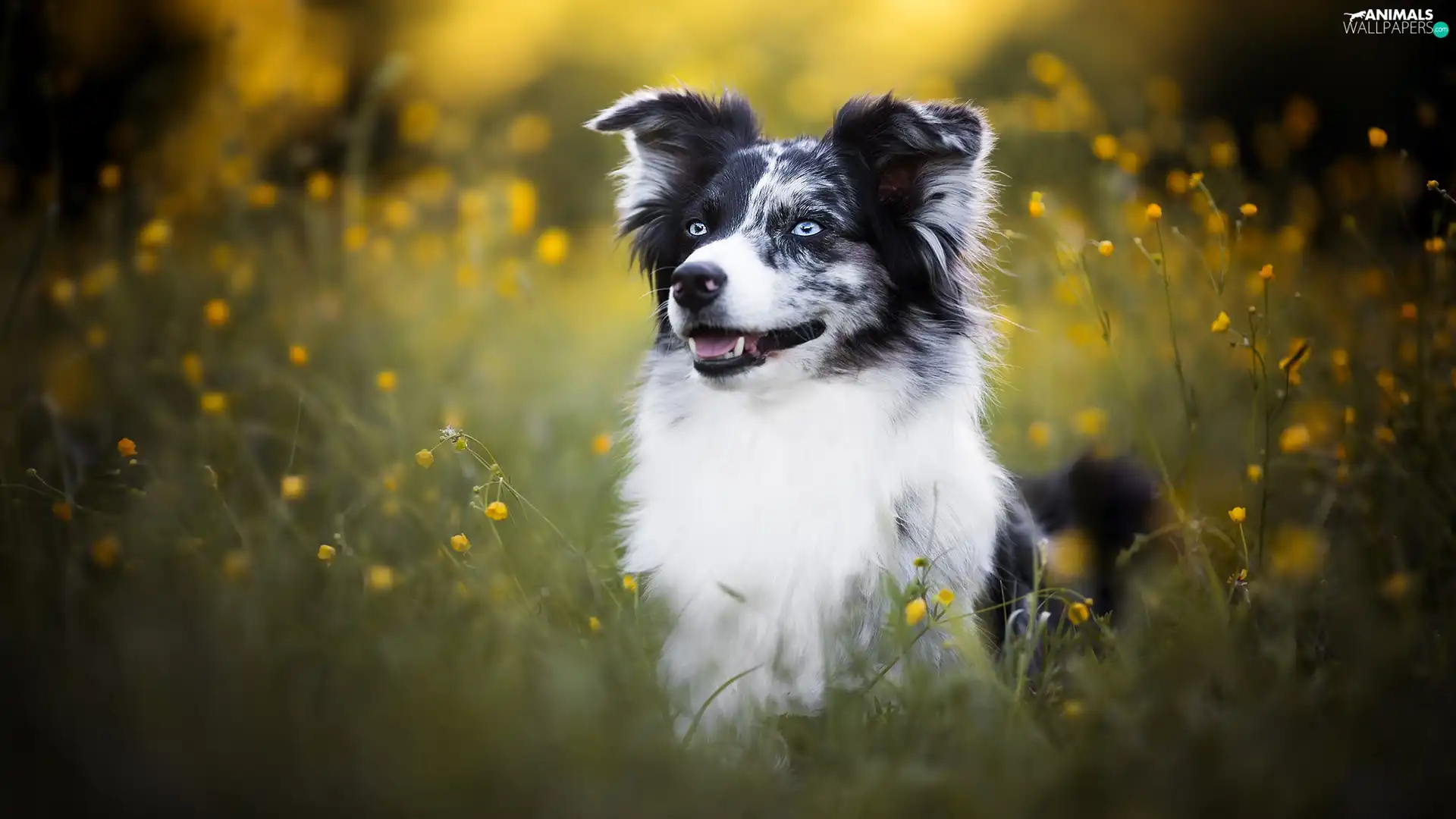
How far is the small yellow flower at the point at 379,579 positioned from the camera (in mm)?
2928

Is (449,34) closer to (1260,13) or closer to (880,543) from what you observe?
(1260,13)

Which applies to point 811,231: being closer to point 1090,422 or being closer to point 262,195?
point 1090,422

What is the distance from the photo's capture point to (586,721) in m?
2.26

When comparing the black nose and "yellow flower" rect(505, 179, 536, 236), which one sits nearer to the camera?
the black nose

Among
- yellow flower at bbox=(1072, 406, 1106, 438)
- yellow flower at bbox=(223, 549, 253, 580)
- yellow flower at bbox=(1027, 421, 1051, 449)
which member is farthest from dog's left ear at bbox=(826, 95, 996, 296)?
yellow flower at bbox=(223, 549, 253, 580)

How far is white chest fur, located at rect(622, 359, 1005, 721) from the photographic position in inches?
121

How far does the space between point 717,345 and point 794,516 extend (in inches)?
22.9

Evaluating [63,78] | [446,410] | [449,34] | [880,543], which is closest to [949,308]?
[880,543]

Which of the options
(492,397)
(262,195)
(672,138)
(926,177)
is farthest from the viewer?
(492,397)

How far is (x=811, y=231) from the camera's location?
10.9ft

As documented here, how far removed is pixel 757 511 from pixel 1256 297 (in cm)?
343

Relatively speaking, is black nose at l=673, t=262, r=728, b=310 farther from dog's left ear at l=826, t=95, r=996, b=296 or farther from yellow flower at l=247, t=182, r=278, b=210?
yellow flower at l=247, t=182, r=278, b=210

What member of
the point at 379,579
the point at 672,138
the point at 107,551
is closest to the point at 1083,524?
the point at 672,138

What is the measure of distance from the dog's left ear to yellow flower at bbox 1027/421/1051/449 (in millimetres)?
1500
